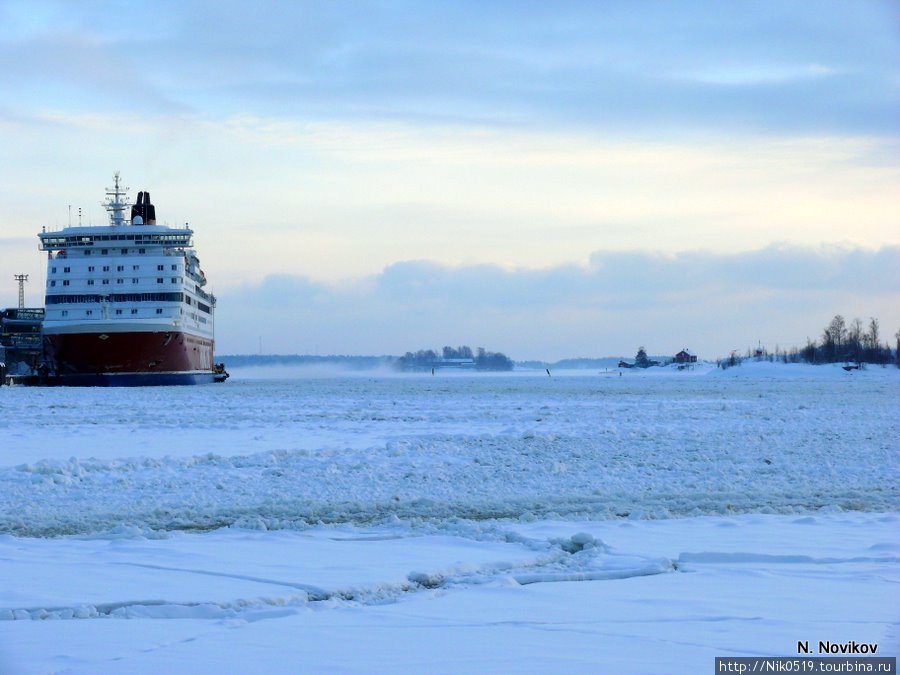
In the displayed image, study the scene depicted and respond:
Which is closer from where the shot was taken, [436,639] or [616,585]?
[436,639]

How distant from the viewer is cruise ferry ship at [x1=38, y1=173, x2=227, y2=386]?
56969mm

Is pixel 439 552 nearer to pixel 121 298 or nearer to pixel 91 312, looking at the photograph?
pixel 91 312

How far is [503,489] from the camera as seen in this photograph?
12766mm

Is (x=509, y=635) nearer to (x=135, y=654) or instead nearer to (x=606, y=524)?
(x=135, y=654)

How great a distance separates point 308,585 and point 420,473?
6.88 metres

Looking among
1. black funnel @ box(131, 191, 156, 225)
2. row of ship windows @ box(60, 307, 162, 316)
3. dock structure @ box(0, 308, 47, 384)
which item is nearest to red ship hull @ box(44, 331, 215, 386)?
row of ship windows @ box(60, 307, 162, 316)

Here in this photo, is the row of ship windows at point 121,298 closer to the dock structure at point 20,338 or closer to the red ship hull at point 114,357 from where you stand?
the red ship hull at point 114,357

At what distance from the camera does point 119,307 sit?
59688mm

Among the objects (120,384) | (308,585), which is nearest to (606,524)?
(308,585)

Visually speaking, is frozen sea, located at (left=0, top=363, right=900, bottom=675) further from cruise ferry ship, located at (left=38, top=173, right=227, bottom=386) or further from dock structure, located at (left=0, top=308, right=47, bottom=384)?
dock structure, located at (left=0, top=308, right=47, bottom=384)

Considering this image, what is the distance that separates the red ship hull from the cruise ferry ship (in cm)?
6

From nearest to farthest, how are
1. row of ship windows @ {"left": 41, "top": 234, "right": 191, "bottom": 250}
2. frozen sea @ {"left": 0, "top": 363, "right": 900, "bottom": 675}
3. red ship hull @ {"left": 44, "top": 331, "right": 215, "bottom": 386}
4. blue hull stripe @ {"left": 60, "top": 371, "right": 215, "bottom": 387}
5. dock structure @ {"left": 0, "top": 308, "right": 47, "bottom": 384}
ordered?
frozen sea @ {"left": 0, "top": 363, "right": 900, "bottom": 675} < blue hull stripe @ {"left": 60, "top": 371, "right": 215, "bottom": 387} < red ship hull @ {"left": 44, "top": 331, "right": 215, "bottom": 386} < row of ship windows @ {"left": 41, "top": 234, "right": 191, "bottom": 250} < dock structure @ {"left": 0, "top": 308, "right": 47, "bottom": 384}

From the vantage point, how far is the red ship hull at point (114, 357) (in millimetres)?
56750

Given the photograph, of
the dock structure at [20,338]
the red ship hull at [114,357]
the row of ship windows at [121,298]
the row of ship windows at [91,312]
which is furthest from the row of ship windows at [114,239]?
the dock structure at [20,338]
